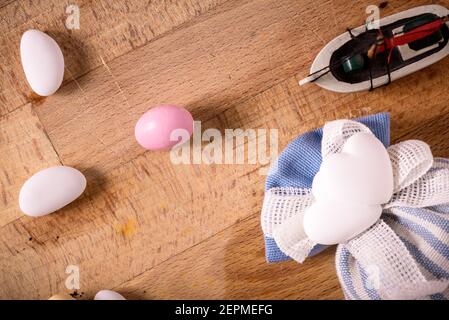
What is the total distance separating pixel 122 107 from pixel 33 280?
0.22 metres

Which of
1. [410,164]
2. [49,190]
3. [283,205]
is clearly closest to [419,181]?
[410,164]

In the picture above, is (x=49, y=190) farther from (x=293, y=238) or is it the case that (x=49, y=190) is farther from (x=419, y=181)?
(x=419, y=181)

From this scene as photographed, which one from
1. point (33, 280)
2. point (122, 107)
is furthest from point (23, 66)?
point (33, 280)

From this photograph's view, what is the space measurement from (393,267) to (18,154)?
42 cm

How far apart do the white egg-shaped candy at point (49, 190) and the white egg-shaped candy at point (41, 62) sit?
0.30 ft

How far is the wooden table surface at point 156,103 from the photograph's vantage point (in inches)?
23.5

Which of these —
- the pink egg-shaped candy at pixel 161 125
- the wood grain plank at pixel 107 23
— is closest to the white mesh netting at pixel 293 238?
the pink egg-shaped candy at pixel 161 125

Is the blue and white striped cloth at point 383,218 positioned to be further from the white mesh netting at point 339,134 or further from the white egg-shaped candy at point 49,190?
the white egg-shaped candy at point 49,190

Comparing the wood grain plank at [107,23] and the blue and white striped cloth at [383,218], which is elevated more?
the wood grain plank at [107,23]

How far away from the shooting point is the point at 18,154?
601mm

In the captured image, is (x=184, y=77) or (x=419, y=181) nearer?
(x=419, y=181)

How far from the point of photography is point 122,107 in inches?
23.7

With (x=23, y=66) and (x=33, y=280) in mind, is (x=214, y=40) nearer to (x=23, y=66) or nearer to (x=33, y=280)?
(x=23, y=66)

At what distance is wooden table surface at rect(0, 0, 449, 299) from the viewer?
0.60 meters
